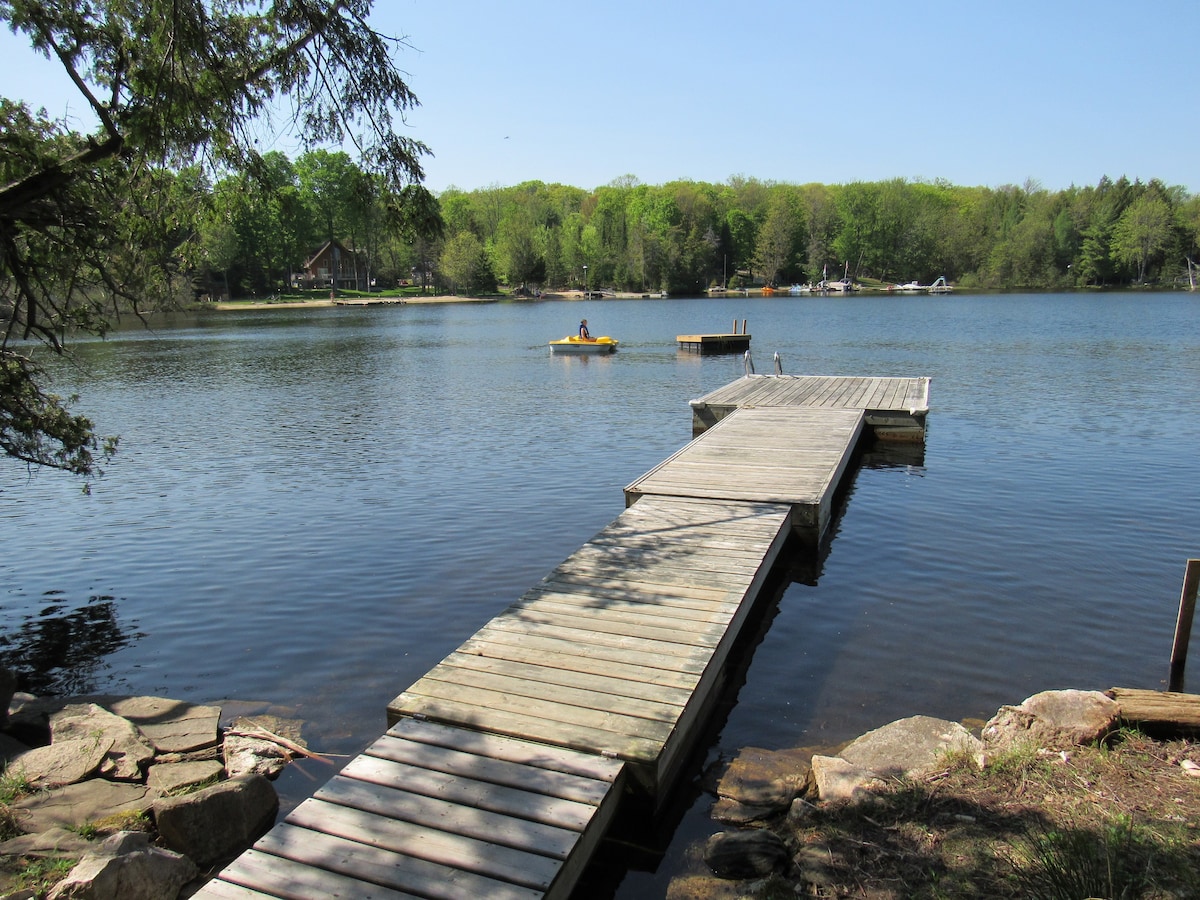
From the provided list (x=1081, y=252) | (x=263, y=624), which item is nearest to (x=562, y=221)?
(x=1081, y=252)

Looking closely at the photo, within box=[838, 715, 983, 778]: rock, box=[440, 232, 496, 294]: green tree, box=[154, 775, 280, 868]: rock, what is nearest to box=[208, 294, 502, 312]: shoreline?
box=[440, 232, 496, 294]: green tree

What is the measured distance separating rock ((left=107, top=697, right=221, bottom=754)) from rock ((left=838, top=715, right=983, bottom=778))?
16.3 feet

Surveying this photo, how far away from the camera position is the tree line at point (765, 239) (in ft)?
324

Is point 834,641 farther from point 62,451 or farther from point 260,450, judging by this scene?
point 260,450

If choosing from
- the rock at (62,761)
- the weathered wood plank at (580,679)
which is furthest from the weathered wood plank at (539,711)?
the rock at (62,761)

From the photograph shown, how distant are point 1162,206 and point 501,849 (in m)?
120

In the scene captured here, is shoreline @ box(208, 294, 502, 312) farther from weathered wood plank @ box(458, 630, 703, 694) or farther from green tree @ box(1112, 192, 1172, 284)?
weathered wood plank @ box(458, 630, 703, 694)

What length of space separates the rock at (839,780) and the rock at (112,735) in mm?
4762

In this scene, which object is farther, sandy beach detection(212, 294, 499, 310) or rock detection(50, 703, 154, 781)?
sandy beach detection(212, 294, 499, 310)

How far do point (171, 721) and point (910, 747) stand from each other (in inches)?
226

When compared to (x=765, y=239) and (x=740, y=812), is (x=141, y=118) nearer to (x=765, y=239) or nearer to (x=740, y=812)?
(x=740, y=812)

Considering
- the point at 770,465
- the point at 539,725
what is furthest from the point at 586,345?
the point at 539,725

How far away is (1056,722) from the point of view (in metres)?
5.62

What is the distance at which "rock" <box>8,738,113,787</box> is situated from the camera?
5574 millimetres
